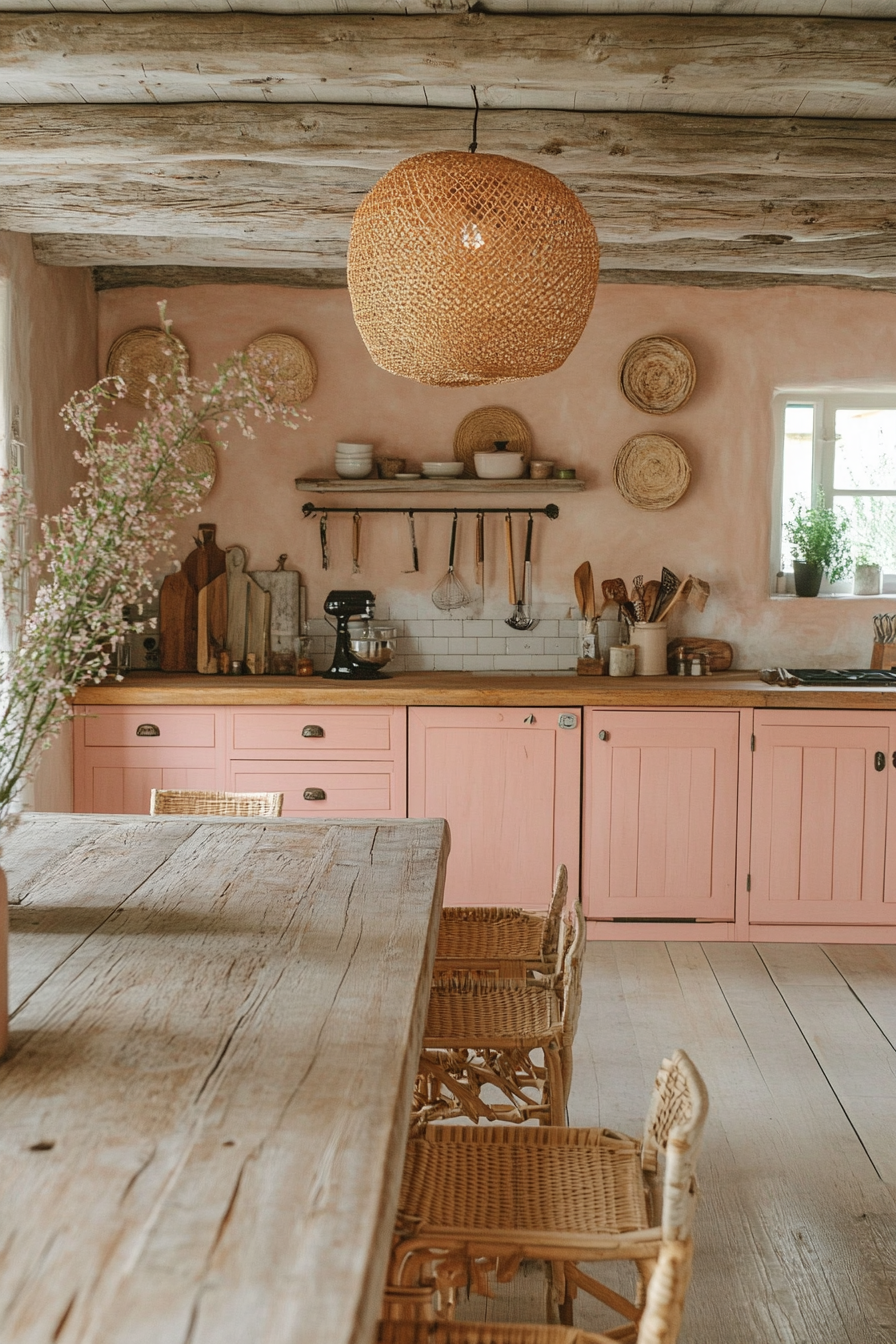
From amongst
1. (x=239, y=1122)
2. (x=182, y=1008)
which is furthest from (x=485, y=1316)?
(x=239, y=1122)

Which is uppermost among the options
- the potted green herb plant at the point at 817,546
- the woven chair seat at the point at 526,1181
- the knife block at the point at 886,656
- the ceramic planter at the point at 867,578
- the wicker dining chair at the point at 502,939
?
the potted green herb plant at the point at 817,546

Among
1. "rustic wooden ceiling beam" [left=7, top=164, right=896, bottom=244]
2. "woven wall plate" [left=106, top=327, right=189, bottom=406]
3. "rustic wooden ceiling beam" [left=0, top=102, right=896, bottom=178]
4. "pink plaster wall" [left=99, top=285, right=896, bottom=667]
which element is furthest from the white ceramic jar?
"woven wall plate" [left=106, top=327, right=189, bottom=406]

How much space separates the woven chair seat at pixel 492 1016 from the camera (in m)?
2.39

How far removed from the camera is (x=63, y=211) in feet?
12.7

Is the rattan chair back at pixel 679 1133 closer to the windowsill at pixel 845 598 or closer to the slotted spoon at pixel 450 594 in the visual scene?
the slotted spoon at pixel 450 594

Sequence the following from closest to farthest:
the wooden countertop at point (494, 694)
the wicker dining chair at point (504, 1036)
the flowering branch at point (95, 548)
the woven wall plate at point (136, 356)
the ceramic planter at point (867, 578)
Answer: the flowering branch at point (95, 548), the wicker dining chair at point (504, 1036), the wooden countertop at point (494, 694), the woven wall plate at point (136, 356), the ceramic planter at point (867, 578)

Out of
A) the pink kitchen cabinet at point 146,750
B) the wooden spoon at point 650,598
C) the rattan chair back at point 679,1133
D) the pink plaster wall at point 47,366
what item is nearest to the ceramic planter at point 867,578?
the wooden spoon at point 650,598

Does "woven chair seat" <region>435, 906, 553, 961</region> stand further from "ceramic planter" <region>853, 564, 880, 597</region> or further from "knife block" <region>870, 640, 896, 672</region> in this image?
"ceramic planter" <region>853, 564, 880, 597</region>

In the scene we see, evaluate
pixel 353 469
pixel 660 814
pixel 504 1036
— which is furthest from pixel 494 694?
pixel 504 1036

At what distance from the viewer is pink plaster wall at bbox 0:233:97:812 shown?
4.20 m

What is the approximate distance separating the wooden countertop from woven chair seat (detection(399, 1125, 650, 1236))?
2622mm

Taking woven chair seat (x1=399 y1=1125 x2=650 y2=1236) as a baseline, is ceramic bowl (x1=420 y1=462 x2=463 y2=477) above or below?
above

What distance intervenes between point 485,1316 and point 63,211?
11.2ft

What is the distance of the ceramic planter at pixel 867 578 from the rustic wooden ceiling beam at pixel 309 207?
165 cm
